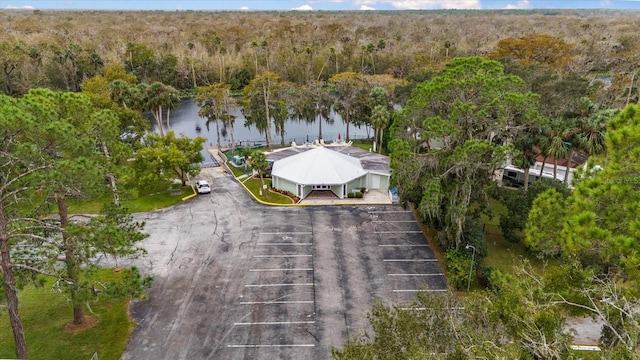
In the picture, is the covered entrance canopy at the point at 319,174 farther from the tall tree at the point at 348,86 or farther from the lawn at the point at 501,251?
the tall tree at the point at 348,86

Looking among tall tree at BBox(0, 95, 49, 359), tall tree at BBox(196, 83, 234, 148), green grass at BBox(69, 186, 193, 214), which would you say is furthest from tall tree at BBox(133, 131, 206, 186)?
tall tree at BBox(0, 95, 49, 359)

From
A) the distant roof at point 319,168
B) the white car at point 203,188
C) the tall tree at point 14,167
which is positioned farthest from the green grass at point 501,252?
the tall tree at point 14,167

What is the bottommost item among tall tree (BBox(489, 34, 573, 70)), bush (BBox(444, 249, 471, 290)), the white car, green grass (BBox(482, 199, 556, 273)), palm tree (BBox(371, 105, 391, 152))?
green grass (BBox(482, 199, 556, 273))

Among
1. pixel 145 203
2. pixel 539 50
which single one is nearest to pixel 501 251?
pixel 145 203

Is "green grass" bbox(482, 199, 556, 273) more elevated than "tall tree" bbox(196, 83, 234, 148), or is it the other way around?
"tall tree" bbox(196, 83, 234, 148)

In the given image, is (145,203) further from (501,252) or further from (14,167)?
(501,252)

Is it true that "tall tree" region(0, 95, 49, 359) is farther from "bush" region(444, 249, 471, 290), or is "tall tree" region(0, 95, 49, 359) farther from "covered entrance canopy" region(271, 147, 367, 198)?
"covered entrance canopy" region(271, 147, 367, 198)

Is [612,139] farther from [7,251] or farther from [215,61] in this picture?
[215,61]
